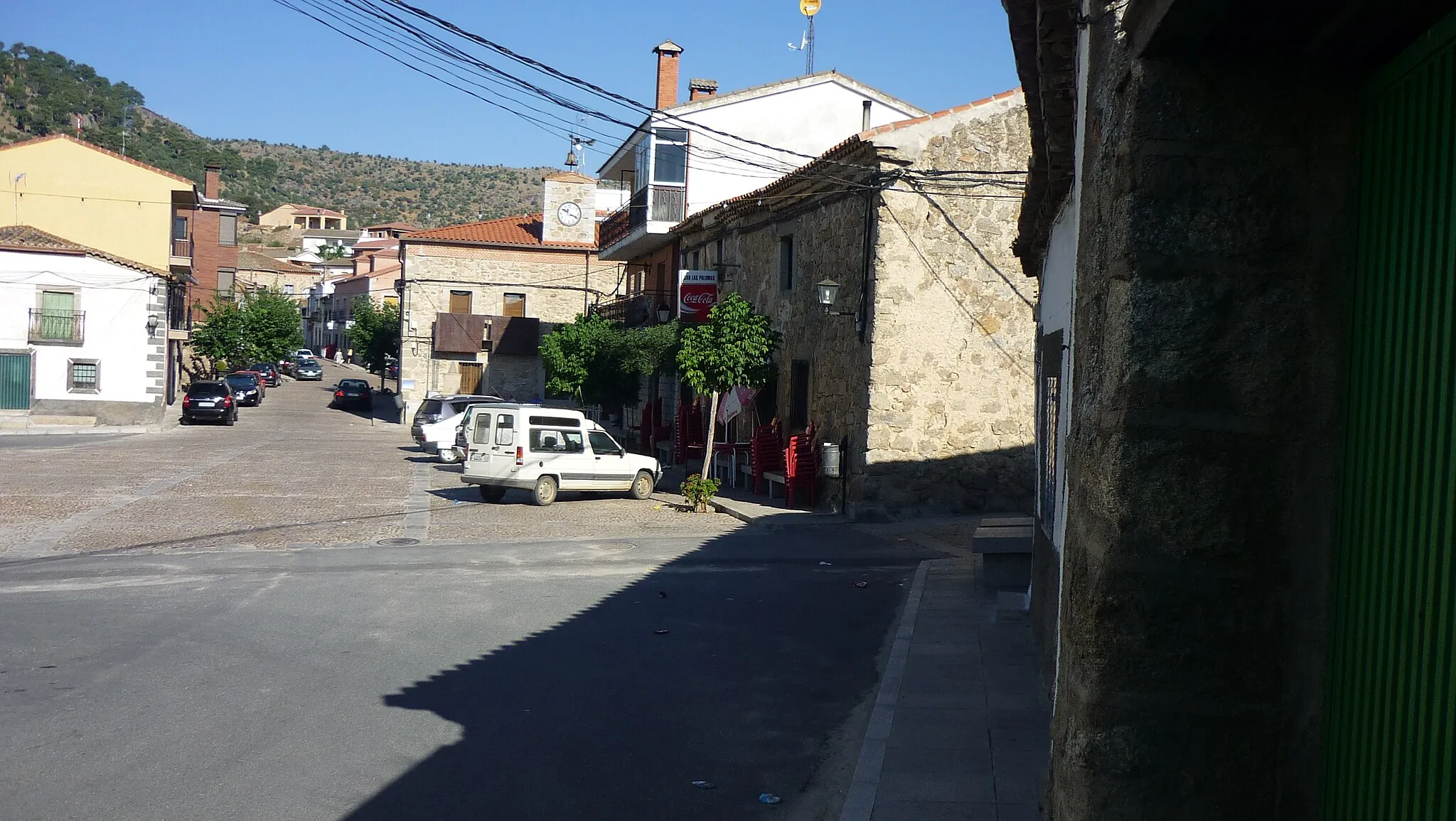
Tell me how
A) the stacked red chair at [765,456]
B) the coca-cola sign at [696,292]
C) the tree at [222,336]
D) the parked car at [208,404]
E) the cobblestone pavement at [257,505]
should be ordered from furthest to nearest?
the tree at [222,336], the parked car at [208,404], the coca-cola sign at [696,292], the stacked red chair at [765,456], the cobblestone pavement at [257,505]

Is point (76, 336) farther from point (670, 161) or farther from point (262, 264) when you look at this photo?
point (262, 264)

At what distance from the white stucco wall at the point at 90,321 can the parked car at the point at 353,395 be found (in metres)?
12.5

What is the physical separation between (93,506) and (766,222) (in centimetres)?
1348

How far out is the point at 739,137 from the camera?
2869 cm

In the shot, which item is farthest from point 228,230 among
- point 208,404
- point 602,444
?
point 602,444

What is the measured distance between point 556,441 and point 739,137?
1123cm

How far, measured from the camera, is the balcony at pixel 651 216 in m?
31.8

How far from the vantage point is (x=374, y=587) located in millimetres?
12023

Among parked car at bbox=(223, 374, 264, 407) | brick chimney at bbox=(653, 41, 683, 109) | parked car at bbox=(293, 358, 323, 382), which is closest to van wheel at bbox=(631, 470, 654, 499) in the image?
brick chimney at bbox=(653, 41, 683, 109)

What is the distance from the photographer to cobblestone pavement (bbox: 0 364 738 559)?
51.0ft

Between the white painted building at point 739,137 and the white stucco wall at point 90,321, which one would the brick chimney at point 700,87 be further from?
the white stucco wall at point 90,321

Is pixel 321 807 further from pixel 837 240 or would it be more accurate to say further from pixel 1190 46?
pixel 837 240

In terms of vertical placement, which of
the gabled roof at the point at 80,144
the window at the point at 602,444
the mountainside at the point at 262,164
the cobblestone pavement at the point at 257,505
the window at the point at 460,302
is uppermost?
the mountainside at the point at 262,164

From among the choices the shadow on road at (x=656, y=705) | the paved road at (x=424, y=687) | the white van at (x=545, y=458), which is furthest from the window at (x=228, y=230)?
the shadow on road at (x=656, y=705)
